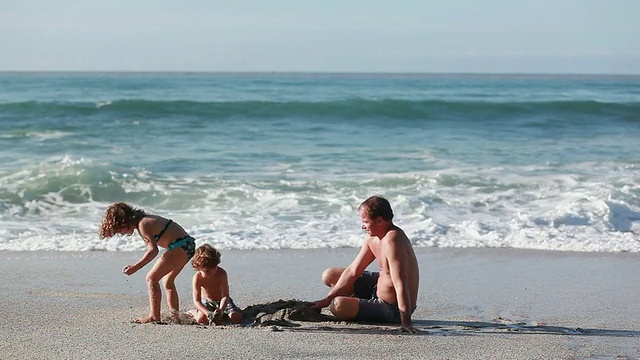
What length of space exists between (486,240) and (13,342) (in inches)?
222

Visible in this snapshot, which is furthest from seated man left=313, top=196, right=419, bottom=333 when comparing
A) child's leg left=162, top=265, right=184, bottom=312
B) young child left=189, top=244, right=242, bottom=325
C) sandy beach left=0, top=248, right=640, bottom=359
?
child's leg left=162, top=265, right=184, bottom=312

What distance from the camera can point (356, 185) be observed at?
44.1 feet

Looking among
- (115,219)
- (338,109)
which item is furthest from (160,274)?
(338,109)

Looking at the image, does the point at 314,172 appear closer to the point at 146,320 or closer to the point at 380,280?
the point at 380,280

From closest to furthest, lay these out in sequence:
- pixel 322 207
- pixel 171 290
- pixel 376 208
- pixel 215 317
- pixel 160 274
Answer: pixel 376 208, pixel 215 317, pixel 160 274, pixel 171 290, pixel 322 207

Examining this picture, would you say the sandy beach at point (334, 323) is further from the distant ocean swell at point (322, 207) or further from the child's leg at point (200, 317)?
the distant ocean swell at point (322, 207)

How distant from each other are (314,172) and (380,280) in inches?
343

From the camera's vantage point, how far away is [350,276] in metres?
6.07

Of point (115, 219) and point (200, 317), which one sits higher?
point (115, 219)

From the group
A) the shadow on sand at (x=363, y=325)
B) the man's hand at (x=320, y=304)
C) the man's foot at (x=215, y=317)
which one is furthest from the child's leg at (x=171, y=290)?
the man's hand at (x=320, y=304)

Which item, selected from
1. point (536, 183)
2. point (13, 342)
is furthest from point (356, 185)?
point (13, 342)

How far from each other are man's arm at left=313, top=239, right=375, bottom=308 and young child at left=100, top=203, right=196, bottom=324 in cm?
98

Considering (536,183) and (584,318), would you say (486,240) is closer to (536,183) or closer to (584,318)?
(584,318)

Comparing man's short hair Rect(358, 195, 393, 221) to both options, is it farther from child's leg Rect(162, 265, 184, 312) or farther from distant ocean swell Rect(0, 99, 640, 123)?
distant ocean swell Rect(0, 99, 640, 123)
